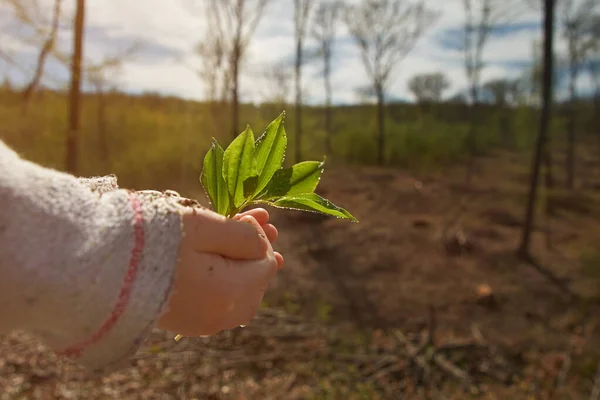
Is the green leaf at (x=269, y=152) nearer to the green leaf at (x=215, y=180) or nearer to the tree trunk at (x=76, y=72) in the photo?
the green leaf at (x=215, y=180)

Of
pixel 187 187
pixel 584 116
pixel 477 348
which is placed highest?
pixel 584 116

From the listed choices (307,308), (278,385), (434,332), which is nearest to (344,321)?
(307,308)

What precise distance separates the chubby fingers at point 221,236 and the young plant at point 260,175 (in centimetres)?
3

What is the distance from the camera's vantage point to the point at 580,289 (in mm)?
5055

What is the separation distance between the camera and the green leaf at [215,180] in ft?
1.62

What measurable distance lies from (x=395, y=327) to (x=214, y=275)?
371 centimetres

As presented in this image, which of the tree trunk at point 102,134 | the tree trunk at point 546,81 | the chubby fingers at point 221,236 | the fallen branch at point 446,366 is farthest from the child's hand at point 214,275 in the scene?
the tree trunk at point 102,134

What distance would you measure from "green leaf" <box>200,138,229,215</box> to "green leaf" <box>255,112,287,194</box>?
0.04 m

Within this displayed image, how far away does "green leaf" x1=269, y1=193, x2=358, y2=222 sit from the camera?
46 cm

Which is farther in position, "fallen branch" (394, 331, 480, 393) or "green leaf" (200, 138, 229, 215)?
"fallen branch" (394, 331, 480, 393)

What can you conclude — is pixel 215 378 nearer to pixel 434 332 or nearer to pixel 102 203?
pixel 434 332

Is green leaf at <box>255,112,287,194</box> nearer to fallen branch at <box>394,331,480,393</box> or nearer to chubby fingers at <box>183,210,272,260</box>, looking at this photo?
chubby fingers at <box>183,210,272,260</box>

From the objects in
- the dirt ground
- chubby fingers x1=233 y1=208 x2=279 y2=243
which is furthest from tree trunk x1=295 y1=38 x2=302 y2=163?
chubby fingers x1=233 y1=208 x2=279 y2=243

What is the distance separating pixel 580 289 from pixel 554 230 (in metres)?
2.31
